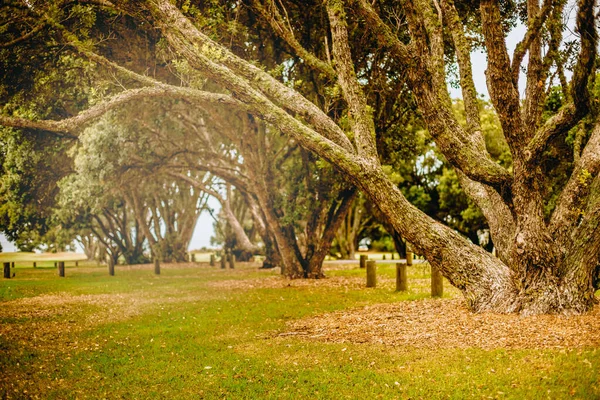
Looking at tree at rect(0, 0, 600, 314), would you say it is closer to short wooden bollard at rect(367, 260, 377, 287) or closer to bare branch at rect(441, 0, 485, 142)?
bare branch at rect(441, 0, 485, 142)

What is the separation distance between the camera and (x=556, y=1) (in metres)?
10.5

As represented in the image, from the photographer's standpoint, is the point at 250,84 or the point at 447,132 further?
the point at 250,84

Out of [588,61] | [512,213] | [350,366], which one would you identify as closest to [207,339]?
[350,366]

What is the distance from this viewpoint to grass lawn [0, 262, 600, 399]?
7137 mm

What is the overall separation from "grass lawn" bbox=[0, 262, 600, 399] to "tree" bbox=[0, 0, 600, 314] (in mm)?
2679

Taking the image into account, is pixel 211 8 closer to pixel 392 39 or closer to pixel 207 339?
pixel 392 39

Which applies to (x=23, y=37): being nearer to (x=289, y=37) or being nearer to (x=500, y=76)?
(x=289, y=37)

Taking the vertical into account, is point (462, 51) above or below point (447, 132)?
above

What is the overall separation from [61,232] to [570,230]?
965 inches

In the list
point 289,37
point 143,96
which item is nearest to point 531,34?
point 289,37

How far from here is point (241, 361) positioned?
8.75 m

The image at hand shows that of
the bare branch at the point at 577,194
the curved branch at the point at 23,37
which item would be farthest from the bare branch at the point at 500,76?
the curved branch at the point at 23,37

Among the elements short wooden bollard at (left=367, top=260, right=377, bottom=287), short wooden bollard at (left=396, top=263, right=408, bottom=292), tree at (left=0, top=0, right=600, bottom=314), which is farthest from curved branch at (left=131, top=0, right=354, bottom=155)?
short wooden bollard at (left=367, top=260, right=377, bottom=287)

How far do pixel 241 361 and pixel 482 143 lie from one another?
759cm
